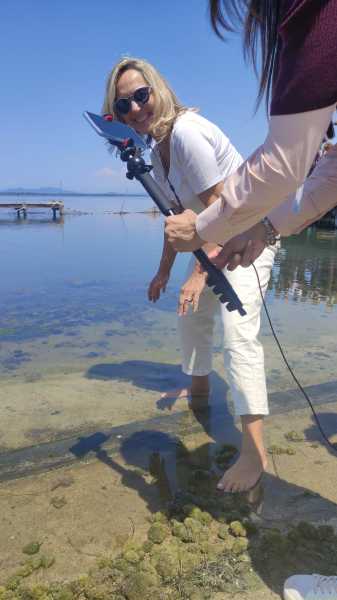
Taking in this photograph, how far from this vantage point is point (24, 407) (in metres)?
3.67

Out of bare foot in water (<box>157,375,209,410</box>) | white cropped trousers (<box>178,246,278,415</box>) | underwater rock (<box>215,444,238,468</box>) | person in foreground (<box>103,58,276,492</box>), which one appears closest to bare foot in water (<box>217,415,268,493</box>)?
person in foreground (<box>103,58,276,492</box>)

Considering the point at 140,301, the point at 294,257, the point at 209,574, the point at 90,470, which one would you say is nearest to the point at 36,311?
the point at 140,301

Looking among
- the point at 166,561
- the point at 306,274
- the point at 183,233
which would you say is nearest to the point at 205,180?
the point at 183,233

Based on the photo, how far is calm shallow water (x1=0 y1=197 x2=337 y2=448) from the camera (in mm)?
4508

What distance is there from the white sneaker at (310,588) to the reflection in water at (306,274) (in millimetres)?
5408

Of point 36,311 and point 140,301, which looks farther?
point 140,301

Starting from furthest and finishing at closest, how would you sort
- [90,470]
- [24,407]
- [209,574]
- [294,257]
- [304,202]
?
[294,257]
[24,407]
[90,470]
[209,574]
[304,202]

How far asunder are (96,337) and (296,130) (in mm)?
4590

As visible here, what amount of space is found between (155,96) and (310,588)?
2.48m

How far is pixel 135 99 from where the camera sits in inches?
110

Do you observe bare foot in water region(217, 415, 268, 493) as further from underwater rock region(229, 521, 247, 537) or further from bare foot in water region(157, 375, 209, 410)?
bare foot in water region(157, 375, 209, 410)

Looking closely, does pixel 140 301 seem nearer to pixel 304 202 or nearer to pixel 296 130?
pixel 304 202

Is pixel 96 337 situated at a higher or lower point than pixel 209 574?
lower

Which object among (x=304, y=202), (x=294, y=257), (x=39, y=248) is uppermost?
(x=304, y=202)
